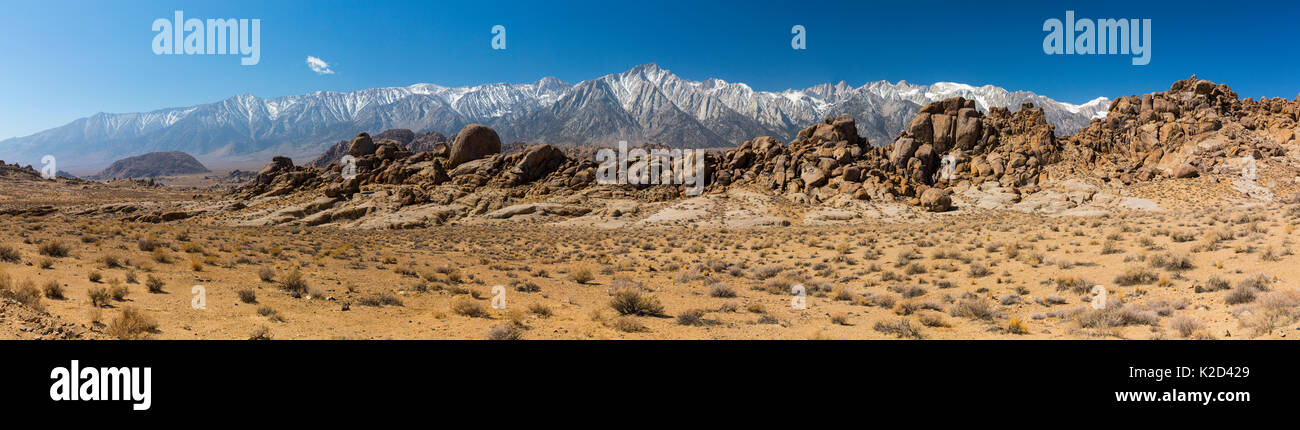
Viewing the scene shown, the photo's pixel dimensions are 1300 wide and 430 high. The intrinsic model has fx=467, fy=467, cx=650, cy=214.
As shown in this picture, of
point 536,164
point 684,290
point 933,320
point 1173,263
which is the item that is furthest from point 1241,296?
point 536,164

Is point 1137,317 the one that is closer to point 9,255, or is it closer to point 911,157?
point 9,255

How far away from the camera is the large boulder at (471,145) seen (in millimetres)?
65688

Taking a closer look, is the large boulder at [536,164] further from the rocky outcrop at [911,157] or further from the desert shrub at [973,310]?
the desert shrub at [973,310]

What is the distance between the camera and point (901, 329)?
26.2 feet

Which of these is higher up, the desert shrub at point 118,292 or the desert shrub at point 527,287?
the desert shrub at point 118,292

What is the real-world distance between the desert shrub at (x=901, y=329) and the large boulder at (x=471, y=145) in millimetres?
65030

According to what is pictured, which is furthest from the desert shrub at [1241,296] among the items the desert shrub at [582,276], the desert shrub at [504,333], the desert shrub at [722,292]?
the desert shrub at [582,276]

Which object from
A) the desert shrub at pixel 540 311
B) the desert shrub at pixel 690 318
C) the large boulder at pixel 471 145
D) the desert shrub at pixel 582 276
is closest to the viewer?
the desert shrub at pixel 690 318

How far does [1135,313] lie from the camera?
7.76 m

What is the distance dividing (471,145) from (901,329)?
66548 millimetres

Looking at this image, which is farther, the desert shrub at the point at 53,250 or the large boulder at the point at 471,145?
the large boulder at the point at 471,145


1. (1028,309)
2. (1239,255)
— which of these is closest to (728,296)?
(1028,309)

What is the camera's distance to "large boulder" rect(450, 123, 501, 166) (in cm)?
6569

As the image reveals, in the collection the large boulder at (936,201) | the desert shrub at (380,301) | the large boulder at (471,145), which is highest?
the large boulder at (471,145)
